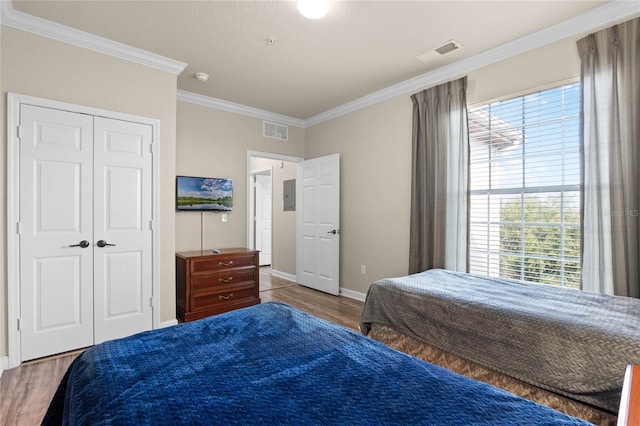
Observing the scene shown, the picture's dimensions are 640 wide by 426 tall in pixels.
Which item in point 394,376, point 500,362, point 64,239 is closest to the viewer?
point 394,376

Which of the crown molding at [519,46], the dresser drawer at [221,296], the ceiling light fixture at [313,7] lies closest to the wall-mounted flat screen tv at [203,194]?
the dresser drawer at [221,296]

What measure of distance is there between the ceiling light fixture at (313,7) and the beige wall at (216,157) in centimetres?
246

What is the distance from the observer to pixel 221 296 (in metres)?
3.79

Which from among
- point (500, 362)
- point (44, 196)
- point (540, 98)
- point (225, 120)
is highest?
point (225, 120)

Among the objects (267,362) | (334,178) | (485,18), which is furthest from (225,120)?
(267,362)

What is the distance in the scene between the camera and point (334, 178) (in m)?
4.76

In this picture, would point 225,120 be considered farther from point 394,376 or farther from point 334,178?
point 394,376

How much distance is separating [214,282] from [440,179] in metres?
2.79

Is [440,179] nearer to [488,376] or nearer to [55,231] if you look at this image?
[488,376]

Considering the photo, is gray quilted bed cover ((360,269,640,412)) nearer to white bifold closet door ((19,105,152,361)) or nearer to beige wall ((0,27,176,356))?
beige wall ((0,27,176,356))

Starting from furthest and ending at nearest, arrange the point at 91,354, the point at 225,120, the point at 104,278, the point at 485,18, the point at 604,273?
the point at 225,120, the point at 104,278, the point at 485,18, the point at 604,273, the point at 91,354

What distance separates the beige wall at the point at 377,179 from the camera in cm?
391

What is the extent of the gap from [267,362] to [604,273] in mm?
2634

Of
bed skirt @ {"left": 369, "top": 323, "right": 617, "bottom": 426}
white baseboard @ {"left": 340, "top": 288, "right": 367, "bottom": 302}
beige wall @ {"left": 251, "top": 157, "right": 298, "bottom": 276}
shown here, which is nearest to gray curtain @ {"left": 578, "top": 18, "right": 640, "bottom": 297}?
bed skirt @ {"left": 369, "top": 323, "right": 617, "bottom": 426}
